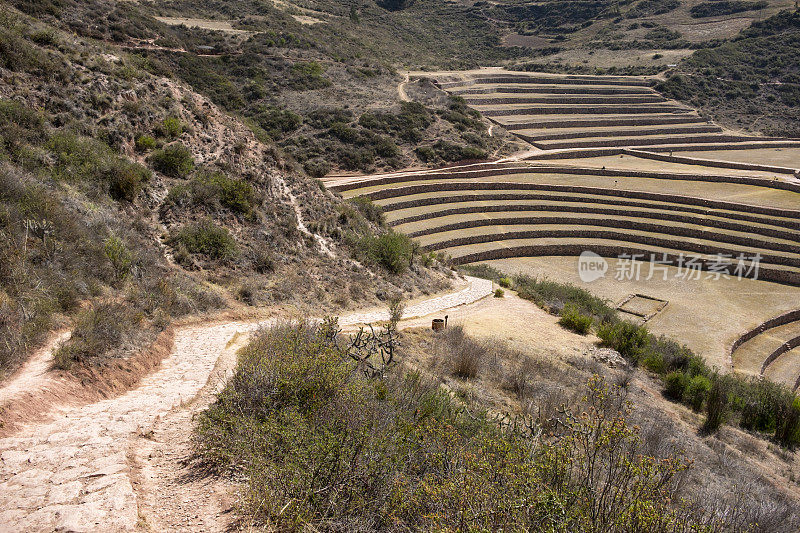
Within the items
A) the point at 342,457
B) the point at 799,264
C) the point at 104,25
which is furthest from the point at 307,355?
the point at 104,25

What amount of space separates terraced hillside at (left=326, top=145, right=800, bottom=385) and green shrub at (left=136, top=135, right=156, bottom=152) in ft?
37.1

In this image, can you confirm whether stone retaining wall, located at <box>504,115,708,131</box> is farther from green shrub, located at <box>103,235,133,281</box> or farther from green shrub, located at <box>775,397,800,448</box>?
green shrub, located at <box>103,235,133,281</box>

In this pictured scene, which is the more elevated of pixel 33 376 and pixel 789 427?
pixel 33 376

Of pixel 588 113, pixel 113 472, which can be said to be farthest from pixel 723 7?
pixel 113 472

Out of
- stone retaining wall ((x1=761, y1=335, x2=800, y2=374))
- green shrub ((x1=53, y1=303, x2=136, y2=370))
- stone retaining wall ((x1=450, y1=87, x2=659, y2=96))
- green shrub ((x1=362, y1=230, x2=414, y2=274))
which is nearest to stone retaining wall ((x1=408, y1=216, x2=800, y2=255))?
stone retaining wall ((x1=761, y1=335, x2=800, y2=374))

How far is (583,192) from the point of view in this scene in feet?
84.8

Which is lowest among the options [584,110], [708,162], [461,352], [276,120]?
[461,352]

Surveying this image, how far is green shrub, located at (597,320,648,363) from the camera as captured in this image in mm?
12078

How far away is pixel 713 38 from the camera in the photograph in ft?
184

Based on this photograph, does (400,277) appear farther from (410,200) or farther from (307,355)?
(410,200)

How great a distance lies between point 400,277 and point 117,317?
840 cm

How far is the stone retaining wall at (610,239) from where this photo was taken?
2045cm

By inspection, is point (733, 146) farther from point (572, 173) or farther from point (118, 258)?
point (118, 258)

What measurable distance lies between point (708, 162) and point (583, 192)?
38.0 ft
